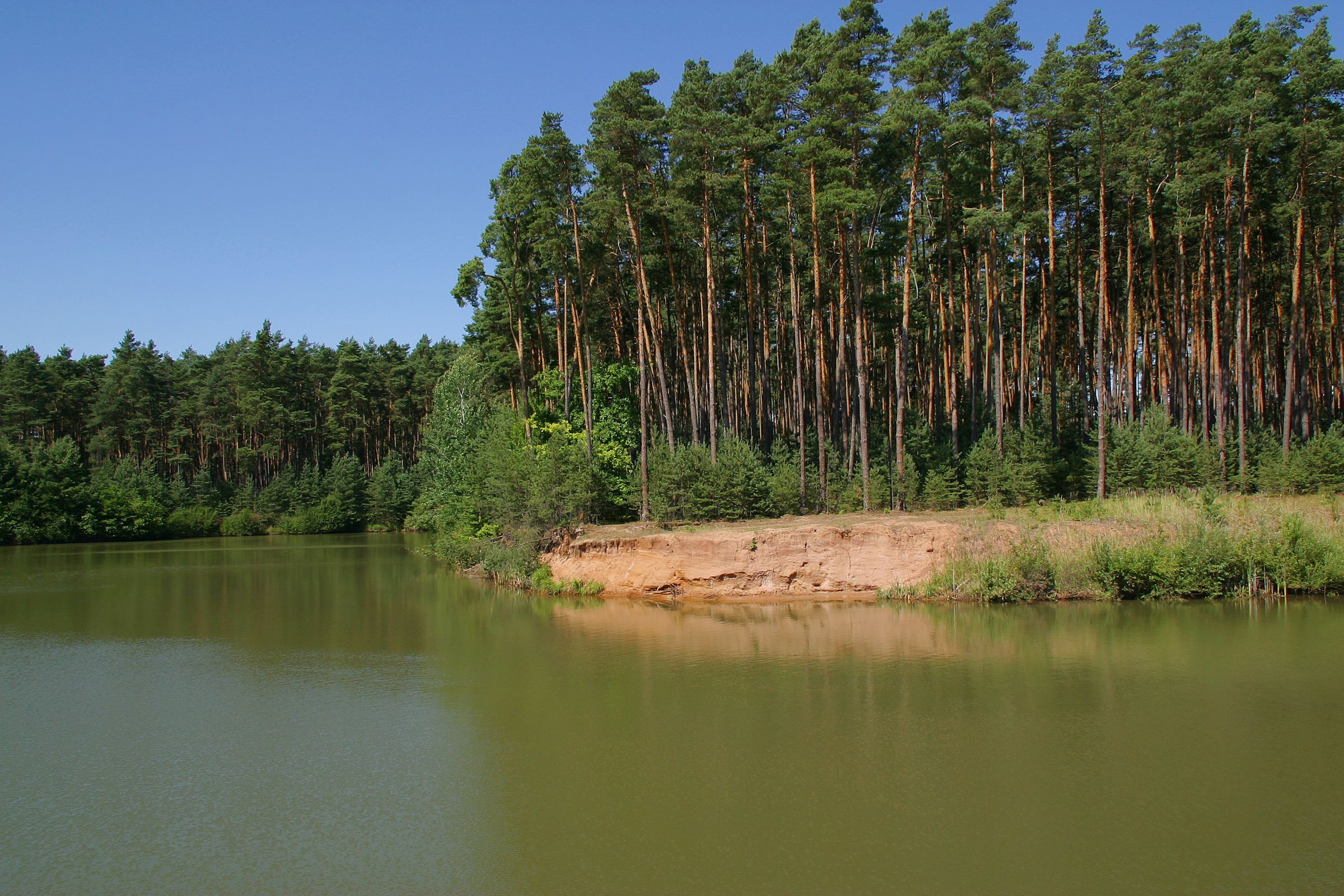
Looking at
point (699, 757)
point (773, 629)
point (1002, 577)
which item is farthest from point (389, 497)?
point (699, 757)

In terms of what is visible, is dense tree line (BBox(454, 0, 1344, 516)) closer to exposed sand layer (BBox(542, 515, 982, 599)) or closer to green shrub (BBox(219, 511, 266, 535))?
exposed sand layer (BBox(542, 515, 982, 599))

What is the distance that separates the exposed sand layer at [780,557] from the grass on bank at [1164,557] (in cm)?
65

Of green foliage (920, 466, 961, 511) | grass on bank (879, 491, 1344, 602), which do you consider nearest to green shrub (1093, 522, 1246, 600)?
grass on bank (879, 491, 1344, 602)

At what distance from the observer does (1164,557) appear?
67.1 feet

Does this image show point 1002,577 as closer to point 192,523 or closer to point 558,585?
point 558,585

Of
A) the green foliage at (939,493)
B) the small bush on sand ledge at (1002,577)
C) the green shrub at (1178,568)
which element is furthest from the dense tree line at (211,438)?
the green shrub at (1178,568)

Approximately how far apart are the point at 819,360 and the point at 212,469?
213 feet

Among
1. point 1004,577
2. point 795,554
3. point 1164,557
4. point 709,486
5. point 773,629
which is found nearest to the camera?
point 773,629

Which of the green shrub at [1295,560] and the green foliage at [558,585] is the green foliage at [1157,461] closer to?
the green shrub at [1295,560]

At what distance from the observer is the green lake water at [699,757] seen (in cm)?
788

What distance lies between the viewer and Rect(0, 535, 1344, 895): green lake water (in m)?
7.88

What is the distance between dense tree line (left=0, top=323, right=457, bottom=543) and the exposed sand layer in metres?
44.4

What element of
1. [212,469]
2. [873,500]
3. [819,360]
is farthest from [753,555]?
[212,469]

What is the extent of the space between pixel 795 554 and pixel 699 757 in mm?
13429
